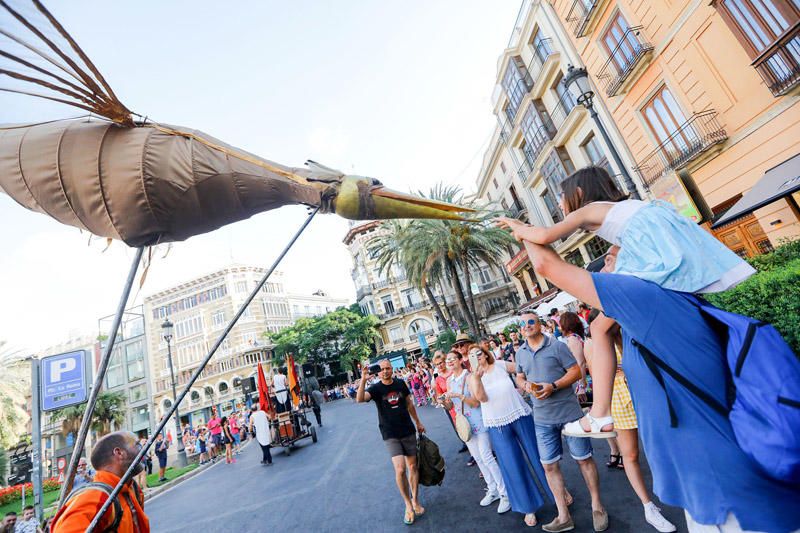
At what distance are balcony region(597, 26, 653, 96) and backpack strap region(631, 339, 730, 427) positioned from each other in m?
13.5

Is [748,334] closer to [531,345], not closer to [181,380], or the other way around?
[531,345]

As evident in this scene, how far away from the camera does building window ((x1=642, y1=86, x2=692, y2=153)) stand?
11031 mm

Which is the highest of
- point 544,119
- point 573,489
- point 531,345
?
point 544,119

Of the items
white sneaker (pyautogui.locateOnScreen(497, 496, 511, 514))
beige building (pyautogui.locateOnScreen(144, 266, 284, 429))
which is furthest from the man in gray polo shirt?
beige building (pyautogui.locateOnScreen(144, 266, 284, 429))

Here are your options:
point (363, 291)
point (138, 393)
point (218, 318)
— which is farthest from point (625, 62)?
point (218, 318)

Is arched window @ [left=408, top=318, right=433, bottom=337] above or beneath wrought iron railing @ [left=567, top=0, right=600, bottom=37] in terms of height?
beneath

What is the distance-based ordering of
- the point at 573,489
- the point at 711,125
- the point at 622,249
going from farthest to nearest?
1. the point at 711,125
2. the point at 573,489
3. the point at 622,249

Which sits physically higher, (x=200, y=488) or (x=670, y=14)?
(x=670, y=14)

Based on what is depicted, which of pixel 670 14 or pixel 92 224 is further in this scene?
pixel 670 14

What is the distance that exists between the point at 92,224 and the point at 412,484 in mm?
4392

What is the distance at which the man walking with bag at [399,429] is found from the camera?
4520mm

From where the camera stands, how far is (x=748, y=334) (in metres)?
1.00

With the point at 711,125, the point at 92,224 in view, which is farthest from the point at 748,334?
the point at 711,125

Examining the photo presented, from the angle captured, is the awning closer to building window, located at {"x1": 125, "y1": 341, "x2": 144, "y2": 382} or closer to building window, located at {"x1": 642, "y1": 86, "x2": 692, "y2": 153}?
building window, located at {"x1": 642, "y1": 86, "x2": 692, "y2": 153}
